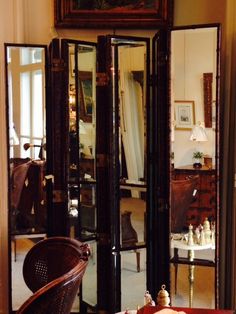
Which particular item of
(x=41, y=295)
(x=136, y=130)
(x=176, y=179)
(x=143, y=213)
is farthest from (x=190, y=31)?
(x=41, y=295)

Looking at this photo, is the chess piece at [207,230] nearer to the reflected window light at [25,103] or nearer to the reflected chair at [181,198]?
the reflected chair at [181,198]

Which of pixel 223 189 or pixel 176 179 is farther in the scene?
pixel 223 189

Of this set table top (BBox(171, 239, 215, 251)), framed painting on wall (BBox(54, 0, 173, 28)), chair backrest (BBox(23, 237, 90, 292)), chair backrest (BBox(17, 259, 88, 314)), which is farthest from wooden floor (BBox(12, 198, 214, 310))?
chair backrest (BBox(17, 259, 88, 314))

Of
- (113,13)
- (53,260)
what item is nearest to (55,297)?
(53,260)

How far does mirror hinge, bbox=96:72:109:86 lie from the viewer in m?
2.64

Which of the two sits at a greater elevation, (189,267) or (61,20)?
(61,20)

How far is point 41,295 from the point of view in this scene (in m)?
1.38

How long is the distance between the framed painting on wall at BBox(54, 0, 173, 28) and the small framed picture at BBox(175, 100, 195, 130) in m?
0.64

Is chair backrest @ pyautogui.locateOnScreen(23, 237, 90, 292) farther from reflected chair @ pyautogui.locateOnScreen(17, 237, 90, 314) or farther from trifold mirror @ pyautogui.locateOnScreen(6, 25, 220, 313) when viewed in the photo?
trifold mirror @ pyautogui.locateOnScreen(6, 25, 220, 313)

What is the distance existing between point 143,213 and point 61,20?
1303 mm

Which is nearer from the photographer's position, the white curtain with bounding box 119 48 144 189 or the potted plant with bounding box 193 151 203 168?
the potted plant with bounding box 193 151 203 168

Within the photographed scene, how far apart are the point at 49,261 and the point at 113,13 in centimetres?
166

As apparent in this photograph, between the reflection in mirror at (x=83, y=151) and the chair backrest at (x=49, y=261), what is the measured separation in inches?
33.4

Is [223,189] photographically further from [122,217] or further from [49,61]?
[49,61]
